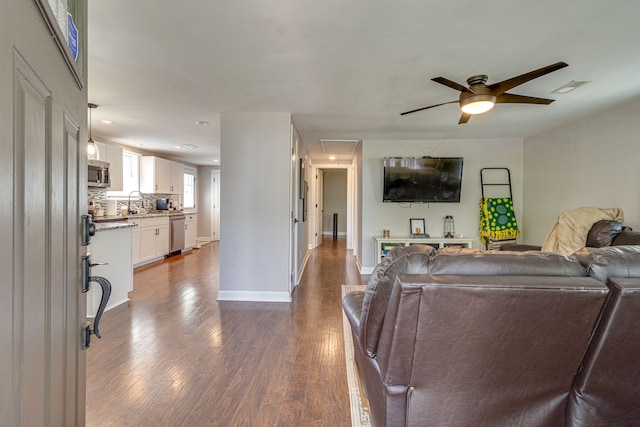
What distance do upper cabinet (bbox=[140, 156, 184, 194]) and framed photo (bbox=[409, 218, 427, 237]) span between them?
5190mm

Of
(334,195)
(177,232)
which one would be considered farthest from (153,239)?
(334,195)

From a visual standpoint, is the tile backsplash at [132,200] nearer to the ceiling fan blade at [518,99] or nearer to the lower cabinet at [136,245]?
the lower cabinet at [136,245]

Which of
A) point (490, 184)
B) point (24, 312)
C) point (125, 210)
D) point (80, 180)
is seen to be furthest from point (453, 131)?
point (125, 210)

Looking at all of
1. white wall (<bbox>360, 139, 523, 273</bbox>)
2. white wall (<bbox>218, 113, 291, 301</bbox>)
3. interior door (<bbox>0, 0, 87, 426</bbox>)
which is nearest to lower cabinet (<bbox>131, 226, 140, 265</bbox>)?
white wall (<bbox>218, 113, 291, 301</bbox>)

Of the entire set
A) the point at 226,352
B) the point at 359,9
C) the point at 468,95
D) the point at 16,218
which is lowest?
the point at 226,352

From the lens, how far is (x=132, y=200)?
641 cm

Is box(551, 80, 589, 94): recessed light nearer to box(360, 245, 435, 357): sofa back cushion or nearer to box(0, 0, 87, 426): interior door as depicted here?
box(360, 245, 435, 357): sofa back cushion

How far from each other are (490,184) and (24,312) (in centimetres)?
578

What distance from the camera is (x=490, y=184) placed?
5.23 metres

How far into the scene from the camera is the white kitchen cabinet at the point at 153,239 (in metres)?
5.73

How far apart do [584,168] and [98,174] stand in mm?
6566

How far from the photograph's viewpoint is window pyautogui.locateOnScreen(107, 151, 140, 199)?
605cm

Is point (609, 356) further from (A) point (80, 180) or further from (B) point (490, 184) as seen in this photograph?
(B) point (490, 184)

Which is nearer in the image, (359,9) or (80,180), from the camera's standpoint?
(80,180)
